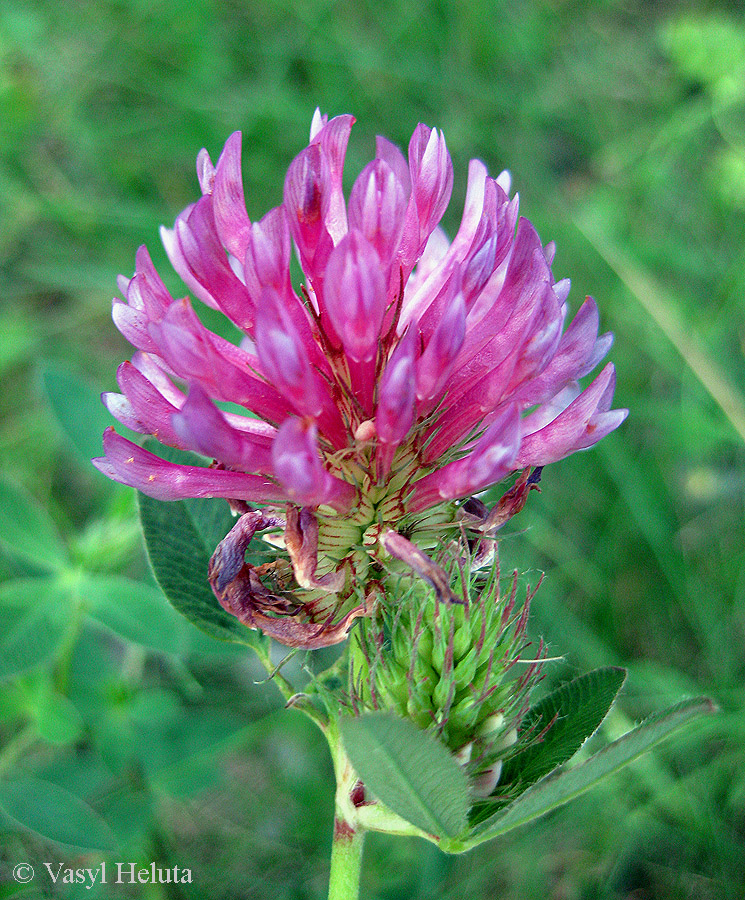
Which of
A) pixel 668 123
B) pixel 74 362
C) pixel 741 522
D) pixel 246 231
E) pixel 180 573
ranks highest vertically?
pixel 74 362

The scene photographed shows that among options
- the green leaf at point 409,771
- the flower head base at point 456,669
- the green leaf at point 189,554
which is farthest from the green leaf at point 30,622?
the green leaf at point 409,771

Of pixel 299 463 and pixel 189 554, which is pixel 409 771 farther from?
pixel 189 554

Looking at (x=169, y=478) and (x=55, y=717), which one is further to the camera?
(x=55, y=717)

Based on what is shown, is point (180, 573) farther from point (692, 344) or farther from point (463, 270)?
point (692, 344)

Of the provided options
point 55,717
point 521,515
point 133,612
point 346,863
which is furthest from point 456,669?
point 521,515

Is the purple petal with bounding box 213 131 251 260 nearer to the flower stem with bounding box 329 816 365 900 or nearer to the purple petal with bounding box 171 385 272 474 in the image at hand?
the purple petal with bounding box 171 385 272 474

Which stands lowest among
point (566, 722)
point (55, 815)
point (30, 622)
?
point (566, 722)

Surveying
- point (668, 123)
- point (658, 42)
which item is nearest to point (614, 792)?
point (668, 123)
